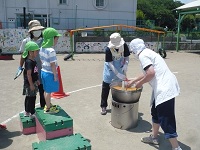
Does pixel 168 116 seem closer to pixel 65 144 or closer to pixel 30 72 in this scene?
pixel 65 144

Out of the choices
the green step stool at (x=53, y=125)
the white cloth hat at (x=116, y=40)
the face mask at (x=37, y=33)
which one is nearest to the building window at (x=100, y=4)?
the face mask at (x=37, y=33)

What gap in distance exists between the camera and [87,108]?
19.5 feet

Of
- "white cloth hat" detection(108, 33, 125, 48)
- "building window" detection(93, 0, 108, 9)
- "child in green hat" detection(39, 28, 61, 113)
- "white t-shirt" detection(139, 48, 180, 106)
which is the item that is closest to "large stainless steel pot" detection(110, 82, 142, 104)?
"white t-shirt" detection(139, 48, 180, 106)

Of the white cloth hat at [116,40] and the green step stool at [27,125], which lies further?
the white cloth hat at [116,40]

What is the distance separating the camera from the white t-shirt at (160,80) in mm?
3564

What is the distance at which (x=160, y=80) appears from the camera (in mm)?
3621

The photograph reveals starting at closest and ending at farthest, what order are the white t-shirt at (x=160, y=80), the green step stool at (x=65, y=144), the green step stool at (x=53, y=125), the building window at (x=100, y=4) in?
the green step stool at (x=65, y=144) < the white t-shirt at (x=160, y=80) < the green step stool at (x=53, y=125) < the building window at (x=100, y=4)

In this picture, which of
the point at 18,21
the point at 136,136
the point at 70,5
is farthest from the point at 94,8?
the point at 136,136

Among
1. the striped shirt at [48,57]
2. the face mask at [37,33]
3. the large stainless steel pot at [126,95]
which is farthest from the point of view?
the face mask at [37,33]

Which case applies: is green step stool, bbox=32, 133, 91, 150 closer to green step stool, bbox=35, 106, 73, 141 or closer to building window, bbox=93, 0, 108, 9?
green step stool, bbox=35, 106, 73, 141

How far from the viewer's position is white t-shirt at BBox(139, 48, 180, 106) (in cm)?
356

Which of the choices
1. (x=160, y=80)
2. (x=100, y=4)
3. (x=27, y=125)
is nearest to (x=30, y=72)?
(x=27, y=125)

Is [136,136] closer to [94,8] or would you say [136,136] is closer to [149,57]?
[149,57]

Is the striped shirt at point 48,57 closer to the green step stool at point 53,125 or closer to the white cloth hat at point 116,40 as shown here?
the green step stool at point 53,125
